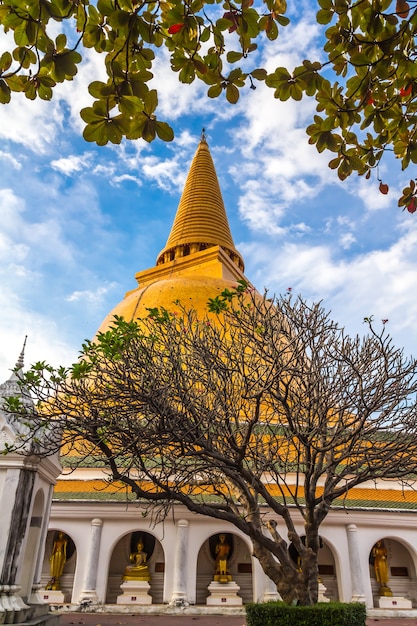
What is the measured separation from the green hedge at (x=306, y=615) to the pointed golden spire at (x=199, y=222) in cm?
2088

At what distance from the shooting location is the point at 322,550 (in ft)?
44.2

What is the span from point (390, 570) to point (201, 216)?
64.9 feet

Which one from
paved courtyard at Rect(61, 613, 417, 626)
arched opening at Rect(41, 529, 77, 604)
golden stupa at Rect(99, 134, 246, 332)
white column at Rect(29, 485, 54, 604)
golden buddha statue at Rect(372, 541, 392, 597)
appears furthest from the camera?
golden stupa at Rect(99, 134, 246, 332)

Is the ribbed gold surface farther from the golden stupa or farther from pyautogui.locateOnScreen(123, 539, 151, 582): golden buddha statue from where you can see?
pyautogui.locateOnScreen(123, 539, 151, 582): golden buddha statue

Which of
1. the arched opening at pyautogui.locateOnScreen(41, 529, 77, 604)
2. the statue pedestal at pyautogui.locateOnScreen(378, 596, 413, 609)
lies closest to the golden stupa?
the arched opening at pyautogui.locateOnScreen(41, 529, 77, 604)

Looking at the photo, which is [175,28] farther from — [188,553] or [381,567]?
[381,567]

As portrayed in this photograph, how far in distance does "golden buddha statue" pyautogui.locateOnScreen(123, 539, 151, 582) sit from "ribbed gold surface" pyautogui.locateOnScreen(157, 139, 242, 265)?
1662cm

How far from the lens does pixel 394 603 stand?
12.3m

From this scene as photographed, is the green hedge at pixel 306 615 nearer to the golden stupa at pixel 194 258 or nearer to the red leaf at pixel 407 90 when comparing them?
the red leaf at pixel 407 90

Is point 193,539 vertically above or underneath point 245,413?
underneath

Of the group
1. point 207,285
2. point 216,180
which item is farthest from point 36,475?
point 216,180

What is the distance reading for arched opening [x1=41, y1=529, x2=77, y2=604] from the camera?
12.5 metres

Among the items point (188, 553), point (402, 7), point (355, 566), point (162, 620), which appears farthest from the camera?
point (355, 566)

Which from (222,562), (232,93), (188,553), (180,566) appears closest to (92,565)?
(180,566)
